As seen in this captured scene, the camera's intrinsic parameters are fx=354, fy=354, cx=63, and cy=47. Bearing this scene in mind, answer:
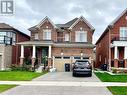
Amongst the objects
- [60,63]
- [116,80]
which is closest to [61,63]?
[60,63]

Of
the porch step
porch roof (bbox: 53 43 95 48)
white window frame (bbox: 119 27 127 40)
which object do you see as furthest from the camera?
porch roof (bbox: 53 43 95 48)

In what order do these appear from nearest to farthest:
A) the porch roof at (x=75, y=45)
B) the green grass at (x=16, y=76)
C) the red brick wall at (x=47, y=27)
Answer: the green grass at (x=16, y=76) → the porch roof at (x=75, y=45) → the red brick wall at (x=47, y=27)

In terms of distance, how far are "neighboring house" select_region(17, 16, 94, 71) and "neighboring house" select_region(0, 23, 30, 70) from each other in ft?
6.81

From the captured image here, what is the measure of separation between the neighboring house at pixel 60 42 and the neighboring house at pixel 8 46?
2.08 m

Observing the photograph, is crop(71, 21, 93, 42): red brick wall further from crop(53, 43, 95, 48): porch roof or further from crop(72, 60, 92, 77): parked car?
crop(72, 60, 92, 77): parked car

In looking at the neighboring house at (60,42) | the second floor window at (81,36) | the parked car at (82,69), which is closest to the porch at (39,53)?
the neighboring house at (60,42)

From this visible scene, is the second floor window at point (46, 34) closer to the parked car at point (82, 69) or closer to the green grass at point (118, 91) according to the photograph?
the parked car at point (82, 69)

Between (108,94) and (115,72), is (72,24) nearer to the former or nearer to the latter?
(115,72)

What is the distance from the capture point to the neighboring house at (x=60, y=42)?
46812 mm

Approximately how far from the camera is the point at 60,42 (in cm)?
4934

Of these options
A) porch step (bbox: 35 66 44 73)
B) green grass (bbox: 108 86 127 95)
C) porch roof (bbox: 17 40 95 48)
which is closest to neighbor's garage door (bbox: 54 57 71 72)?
porch roof (bbox: 17 40 95 48)

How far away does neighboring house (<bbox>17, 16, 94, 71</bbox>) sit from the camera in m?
Answer: 46.8

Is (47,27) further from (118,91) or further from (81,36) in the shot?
(118,91)

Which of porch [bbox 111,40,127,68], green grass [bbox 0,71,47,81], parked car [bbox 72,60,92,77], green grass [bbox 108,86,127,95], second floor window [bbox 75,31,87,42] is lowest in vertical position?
green grass [bbox 108,86,127,95]
